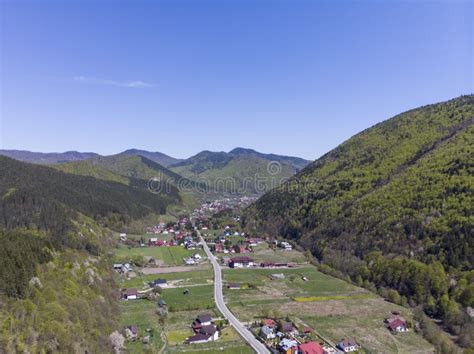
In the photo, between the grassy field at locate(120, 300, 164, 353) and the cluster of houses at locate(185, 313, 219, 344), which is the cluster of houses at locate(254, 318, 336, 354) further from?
the grassy field at locate(120, 300, 164, 353)

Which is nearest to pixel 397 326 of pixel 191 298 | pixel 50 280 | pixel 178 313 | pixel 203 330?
pixel 203 330

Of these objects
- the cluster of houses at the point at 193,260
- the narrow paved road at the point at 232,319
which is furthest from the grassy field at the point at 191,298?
the cluster of houses at the point at 193,260

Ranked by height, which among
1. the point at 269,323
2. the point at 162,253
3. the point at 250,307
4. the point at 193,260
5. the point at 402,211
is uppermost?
the point at 402,211

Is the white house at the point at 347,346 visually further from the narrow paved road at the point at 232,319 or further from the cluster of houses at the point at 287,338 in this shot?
the narrow paved road at the point at 232,319

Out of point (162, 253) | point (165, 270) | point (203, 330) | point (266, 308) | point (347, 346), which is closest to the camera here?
point (347, 346)

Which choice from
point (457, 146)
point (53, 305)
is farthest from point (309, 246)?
point (53, 305)

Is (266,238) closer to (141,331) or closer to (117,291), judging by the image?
(117,291)

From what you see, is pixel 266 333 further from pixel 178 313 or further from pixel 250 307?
pixel 178 313
